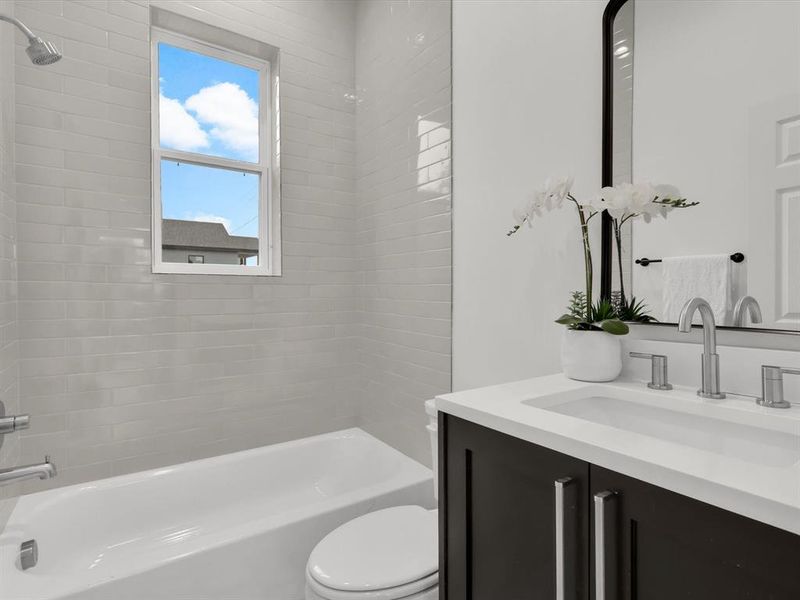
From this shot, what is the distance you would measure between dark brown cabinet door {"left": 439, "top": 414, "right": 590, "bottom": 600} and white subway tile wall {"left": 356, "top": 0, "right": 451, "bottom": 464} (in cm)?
100

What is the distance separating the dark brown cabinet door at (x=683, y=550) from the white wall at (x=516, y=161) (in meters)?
0.86

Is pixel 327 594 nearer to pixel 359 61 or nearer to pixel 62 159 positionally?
pixel 62 159

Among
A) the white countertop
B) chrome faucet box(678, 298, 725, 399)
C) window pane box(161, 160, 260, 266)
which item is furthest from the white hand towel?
window pane box(161, 160, 260, 266)

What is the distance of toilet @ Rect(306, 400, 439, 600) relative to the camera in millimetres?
1267

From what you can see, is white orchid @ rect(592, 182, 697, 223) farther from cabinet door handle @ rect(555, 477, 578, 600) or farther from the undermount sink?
cabinet door handle @ rect(555, 477, 578, 600)

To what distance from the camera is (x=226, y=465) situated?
2.17 meters

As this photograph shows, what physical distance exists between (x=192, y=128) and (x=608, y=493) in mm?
2511

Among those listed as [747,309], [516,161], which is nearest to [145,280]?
[516,161]

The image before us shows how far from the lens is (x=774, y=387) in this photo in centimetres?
95

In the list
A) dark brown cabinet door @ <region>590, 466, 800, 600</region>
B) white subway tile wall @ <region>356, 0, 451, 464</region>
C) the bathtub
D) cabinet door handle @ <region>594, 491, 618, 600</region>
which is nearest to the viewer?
dark brown cabinet door @ <region>590, 466, 800, 600</region>

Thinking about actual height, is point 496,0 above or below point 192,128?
above

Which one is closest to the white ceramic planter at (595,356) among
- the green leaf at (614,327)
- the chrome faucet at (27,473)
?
the green leaf at (614,327)

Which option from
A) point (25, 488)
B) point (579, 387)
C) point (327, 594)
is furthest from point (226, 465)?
point (579, 387)

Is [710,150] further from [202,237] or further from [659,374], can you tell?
[202,237]
